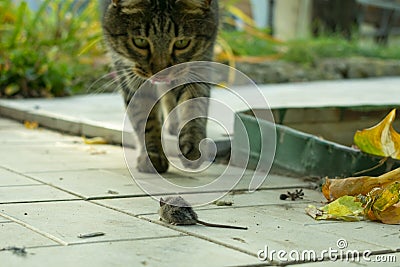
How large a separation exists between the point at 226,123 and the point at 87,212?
1.84m

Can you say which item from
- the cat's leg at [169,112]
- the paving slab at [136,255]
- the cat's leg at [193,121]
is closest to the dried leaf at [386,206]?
the paving slab at [136,255]

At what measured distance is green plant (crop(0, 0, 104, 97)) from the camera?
19.7 feet

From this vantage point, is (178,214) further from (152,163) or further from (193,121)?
(193,121)

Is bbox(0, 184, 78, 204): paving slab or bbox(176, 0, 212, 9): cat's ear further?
bbox(176, 0, 212, 9): cat's ear

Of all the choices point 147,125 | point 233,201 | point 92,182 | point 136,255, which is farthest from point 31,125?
point 136,255

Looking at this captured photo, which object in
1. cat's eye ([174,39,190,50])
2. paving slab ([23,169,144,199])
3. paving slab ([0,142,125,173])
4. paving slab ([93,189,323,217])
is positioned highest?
cat's eye ([174,39,190,50])

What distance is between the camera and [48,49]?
650cm

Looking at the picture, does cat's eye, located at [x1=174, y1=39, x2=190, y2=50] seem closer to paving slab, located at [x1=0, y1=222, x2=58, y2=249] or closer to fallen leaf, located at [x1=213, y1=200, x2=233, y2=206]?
fallen leaf, located at [x1=213, y1=200, x2=233, y2=206]

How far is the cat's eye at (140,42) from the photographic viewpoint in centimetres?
351

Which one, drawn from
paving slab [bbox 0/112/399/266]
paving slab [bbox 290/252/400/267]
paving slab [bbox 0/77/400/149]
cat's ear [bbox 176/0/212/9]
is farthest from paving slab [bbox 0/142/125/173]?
paving slab [bbox 290/252/400/267]

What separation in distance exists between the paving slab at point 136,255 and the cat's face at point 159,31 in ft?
4.70

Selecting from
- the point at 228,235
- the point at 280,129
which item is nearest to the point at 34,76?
the point at 280,129

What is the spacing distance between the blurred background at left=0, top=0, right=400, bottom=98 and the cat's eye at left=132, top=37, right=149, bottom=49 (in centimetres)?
84

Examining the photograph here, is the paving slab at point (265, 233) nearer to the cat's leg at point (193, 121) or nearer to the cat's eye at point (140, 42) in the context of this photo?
the cat's leg at point (193, 121)
